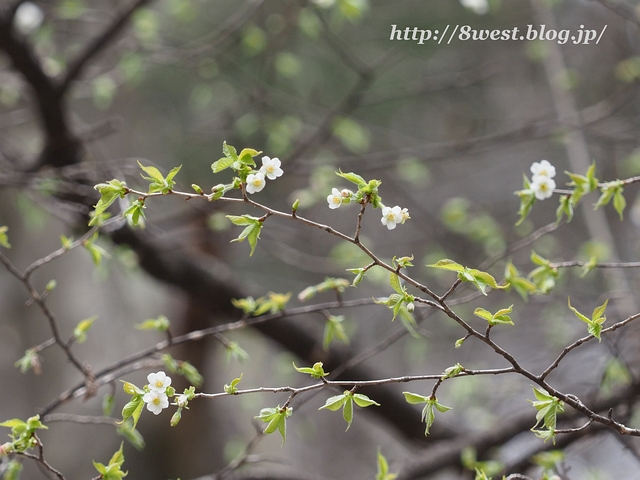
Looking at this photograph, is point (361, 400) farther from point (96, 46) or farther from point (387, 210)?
point (96, 46)

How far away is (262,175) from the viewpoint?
597 mm

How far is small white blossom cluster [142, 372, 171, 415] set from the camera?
1.92 ft

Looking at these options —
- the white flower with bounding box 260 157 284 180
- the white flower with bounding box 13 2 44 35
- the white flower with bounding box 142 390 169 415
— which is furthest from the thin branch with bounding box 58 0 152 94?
the white flower with bounding box 142 390 169 415

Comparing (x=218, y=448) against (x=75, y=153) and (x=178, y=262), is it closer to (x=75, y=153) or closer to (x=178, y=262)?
→ (x=178, y=262)

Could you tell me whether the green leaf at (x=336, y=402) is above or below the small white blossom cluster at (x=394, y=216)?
below

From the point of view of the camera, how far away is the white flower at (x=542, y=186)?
64 centimetres

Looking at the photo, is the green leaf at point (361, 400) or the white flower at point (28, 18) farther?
the white flower at point (28, 18)

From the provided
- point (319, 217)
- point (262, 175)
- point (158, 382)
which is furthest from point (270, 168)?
point (319, 217)

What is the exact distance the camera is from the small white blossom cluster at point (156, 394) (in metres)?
0.58

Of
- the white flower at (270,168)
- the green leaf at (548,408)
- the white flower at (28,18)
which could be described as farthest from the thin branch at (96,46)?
the green leaf at (548,408)

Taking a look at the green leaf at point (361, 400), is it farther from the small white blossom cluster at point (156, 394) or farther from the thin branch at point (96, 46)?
the thin branch at point (96, 46)

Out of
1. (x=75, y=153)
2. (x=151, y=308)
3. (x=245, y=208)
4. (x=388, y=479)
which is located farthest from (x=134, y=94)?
(x=388, y=479)

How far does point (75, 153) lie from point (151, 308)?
1982 millimetres

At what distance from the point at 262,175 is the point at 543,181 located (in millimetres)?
324
